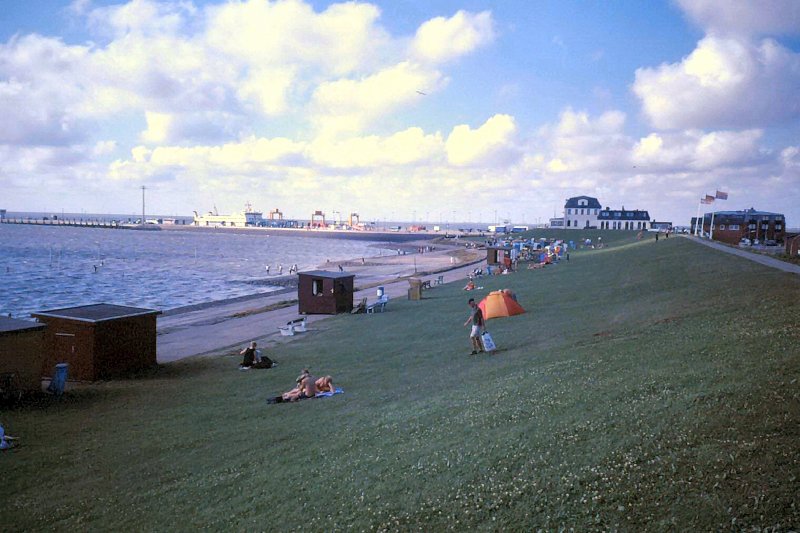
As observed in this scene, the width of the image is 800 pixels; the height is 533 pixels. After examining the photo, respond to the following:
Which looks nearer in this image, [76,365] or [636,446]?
[636,446]

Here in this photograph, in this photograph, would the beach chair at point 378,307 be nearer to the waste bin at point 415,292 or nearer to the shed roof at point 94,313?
the waste bin at point 415,292

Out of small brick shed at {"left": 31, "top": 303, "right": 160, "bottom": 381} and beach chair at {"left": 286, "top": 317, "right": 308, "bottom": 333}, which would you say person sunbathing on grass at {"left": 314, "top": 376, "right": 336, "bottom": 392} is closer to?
small brick shed at {"left": 31, "top": 303, "right": 160, "bottom": 381}

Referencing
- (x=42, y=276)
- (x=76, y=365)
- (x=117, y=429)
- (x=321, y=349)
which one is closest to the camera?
(x=117, y=429)

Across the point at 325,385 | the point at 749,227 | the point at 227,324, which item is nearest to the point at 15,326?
the point at 325,385

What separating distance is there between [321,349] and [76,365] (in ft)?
28.2

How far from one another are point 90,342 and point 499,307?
16373 millimetres

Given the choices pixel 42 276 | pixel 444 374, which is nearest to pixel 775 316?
pixel 444 374

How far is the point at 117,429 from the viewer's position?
47.6 feet

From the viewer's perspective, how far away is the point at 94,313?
851 inches

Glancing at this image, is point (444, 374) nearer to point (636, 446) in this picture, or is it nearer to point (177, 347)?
point (636, 446)

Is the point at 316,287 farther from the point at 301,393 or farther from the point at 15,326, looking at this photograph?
the point at 301,393

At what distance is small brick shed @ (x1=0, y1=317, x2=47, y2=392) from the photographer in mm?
16781

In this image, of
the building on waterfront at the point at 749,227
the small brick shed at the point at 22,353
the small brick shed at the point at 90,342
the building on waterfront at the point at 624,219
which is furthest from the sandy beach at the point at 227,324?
the building on waterfront at the point at 624,219

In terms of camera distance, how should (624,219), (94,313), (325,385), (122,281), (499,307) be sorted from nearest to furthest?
1. (325,385)
2. (94,313)
3. (499,307)
4. (122,281)
5. (624,219)
